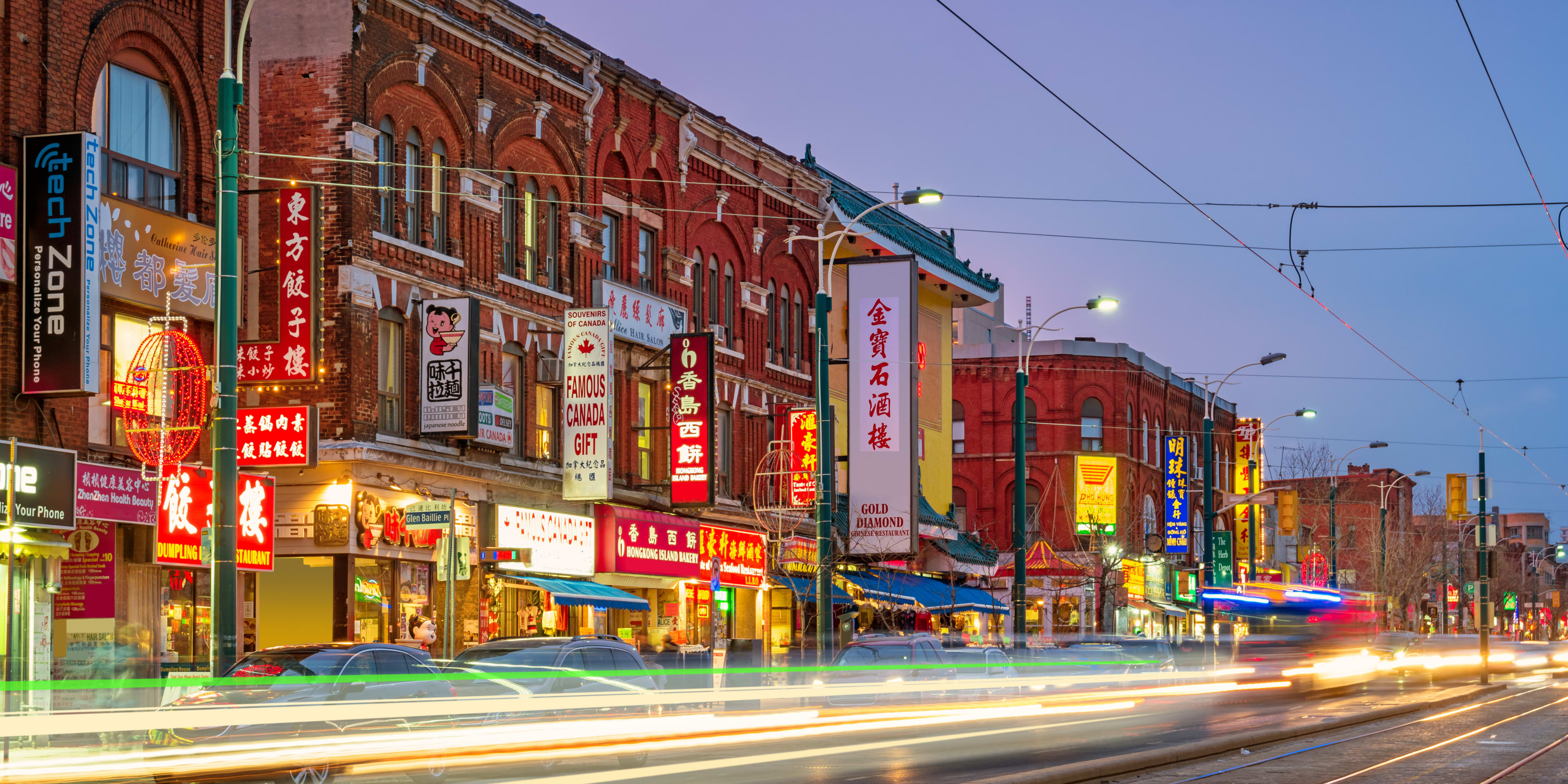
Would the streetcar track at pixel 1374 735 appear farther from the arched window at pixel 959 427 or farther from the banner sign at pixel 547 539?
the arched window at pixel 959 427

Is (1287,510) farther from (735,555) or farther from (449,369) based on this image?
(449,369)

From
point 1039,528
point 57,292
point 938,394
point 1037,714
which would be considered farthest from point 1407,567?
point 57,292

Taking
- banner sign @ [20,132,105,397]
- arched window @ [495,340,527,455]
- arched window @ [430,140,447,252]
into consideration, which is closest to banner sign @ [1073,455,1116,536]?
arched window @ [495,340,527,455]

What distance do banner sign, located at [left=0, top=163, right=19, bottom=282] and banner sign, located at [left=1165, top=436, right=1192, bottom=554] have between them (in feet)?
145

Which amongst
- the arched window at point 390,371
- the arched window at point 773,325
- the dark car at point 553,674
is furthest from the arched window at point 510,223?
the dark car at point 553,674

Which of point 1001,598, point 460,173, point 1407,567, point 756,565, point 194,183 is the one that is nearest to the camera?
point 194,183

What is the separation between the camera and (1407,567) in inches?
3627

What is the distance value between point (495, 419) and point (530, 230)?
5.03 metres

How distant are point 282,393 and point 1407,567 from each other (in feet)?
247

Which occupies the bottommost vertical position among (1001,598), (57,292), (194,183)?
(1001,598)

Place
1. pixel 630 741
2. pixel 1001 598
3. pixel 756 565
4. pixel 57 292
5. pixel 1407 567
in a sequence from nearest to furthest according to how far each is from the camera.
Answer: pixel 630 741 < pixel 57 292 < pixel 756 565 < pixel 1001 598 < pixel 1407 567

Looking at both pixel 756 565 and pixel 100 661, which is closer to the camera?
pixel 100 661

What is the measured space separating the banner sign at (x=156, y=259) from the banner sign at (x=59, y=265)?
875mm

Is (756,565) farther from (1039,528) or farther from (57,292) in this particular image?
(1039,528)
